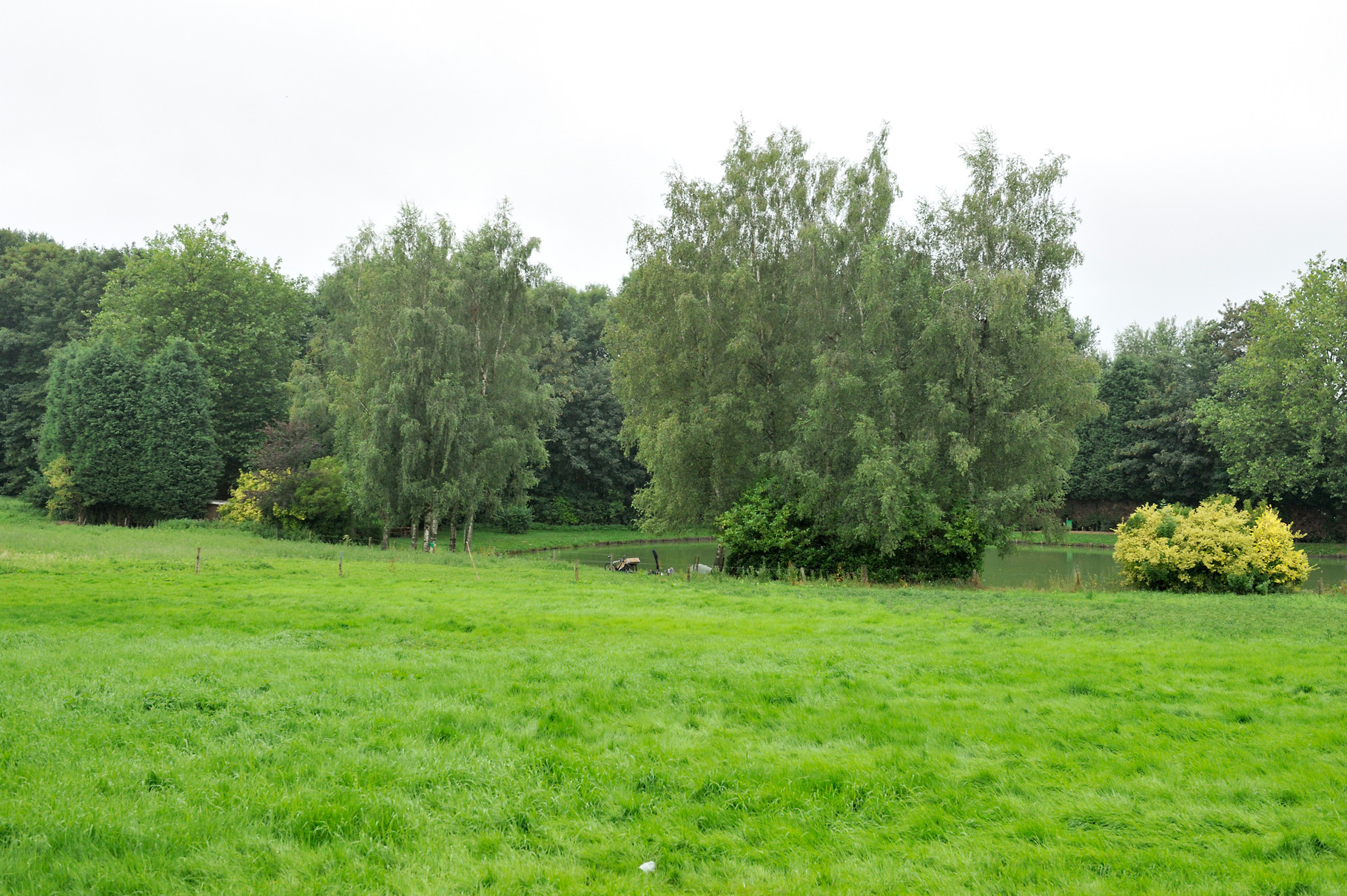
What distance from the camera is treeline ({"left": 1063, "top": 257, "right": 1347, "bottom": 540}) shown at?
4544 centimetres

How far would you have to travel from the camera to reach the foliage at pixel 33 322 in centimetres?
5822

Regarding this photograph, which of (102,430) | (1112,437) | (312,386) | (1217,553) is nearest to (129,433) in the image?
(102,430)

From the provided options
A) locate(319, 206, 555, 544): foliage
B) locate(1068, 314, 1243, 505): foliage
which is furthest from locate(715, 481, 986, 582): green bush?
locate(1068, 314, 1243, 505): foliage

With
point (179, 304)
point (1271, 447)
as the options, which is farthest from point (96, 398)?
point (1271, 447)

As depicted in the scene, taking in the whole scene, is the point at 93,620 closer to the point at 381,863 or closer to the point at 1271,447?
the point at 381,863

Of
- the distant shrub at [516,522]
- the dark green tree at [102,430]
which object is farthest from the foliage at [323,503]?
the distant shrub at [516,522]

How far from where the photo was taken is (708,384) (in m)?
30.1

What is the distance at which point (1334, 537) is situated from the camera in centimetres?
→ 5297

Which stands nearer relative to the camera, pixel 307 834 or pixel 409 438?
pixel 307 834

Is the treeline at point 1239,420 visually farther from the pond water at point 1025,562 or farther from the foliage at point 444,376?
the foliage at point 444,376

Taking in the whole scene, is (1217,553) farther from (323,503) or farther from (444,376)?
(323,503)

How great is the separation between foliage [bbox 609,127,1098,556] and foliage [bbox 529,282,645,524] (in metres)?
29.5

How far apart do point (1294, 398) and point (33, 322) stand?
85.0m

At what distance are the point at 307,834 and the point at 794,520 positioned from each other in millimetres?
25090
